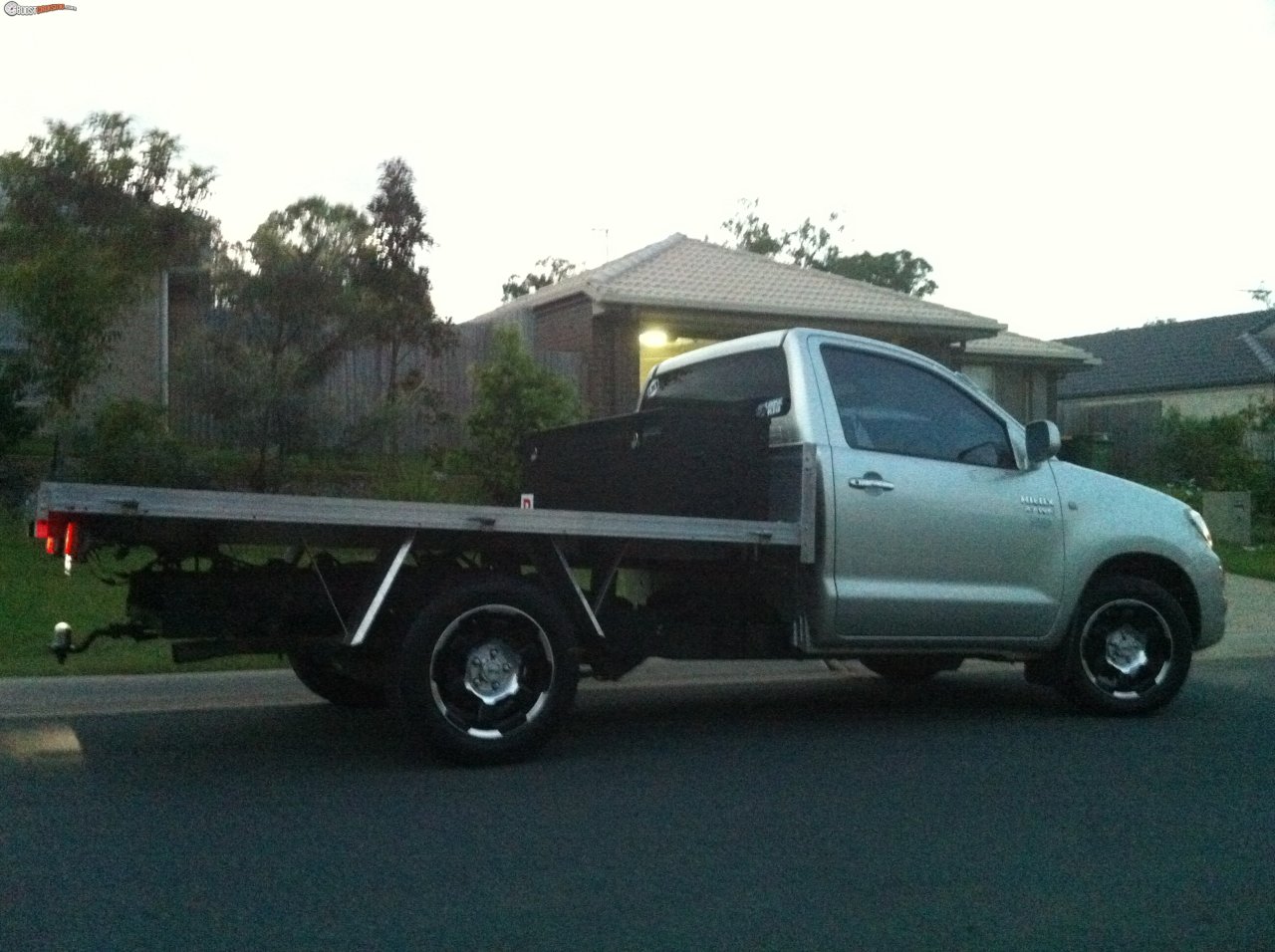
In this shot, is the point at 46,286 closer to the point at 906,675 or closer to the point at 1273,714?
the point at 906,675

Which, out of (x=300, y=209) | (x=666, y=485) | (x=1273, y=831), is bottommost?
Answer: (x=1273, y=831)

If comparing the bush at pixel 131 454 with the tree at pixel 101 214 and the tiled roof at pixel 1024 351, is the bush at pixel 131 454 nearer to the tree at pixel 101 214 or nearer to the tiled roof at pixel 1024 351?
the tree at pixel 101 214

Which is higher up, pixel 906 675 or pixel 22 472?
pixel 22 472

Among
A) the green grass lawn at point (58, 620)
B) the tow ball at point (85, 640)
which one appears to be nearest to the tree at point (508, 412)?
the green grass lawn at point (58, 620)

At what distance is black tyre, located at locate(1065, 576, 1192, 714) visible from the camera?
28.1 feet

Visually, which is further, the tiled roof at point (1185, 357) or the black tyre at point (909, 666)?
the tiled roof at point (1185, 357)

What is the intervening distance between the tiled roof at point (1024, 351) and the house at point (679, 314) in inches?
A: 54.6

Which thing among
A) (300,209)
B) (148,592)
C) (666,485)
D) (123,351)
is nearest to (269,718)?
(148,592)

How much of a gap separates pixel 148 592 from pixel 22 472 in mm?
10942

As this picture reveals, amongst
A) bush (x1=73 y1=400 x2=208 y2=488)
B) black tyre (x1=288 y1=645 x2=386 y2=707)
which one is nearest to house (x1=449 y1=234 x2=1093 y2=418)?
bush (x1=73 y1=400 x2=208 y2=488)

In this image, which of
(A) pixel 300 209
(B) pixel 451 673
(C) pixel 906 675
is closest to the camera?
(B) pixel 451 673

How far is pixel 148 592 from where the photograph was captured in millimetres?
6914

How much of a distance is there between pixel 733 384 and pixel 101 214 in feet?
42.2

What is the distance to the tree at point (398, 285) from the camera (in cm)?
1961
